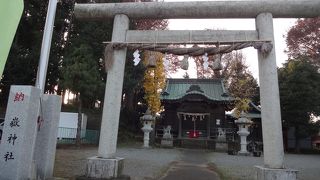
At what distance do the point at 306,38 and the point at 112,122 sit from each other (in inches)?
889

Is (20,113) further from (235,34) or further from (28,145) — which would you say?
(235,34)

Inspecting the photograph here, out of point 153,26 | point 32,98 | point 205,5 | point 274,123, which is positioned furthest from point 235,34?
point 153,26

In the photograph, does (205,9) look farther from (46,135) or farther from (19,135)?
(19,135)

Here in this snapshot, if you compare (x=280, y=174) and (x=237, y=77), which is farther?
(x=237, y=77)

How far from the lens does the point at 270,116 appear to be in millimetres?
7598

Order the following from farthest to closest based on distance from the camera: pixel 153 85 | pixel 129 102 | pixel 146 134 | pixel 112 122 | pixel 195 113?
pixel 129 102 < pixel 195 113 < pixel 153 85 < pixel 146 134 < pixel 112 122

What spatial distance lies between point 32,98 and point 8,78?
1667 cm

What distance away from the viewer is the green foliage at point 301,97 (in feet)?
81.4

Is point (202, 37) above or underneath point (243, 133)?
above

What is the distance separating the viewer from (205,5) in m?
8.30

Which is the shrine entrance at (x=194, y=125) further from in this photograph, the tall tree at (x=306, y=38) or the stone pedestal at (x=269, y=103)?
the stone pedestal at (x=269, y=103)

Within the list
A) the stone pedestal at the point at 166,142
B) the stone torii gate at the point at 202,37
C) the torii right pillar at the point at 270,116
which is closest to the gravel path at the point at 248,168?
the torii right pillar at the point at 270,116

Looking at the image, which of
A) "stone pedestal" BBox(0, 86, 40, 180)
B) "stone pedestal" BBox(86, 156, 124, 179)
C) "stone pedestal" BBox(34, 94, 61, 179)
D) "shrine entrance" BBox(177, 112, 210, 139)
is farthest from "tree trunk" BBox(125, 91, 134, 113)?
"stone pedestal" BBox(0, 86, 40, 180)

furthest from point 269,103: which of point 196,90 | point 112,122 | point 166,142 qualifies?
point 196,90
